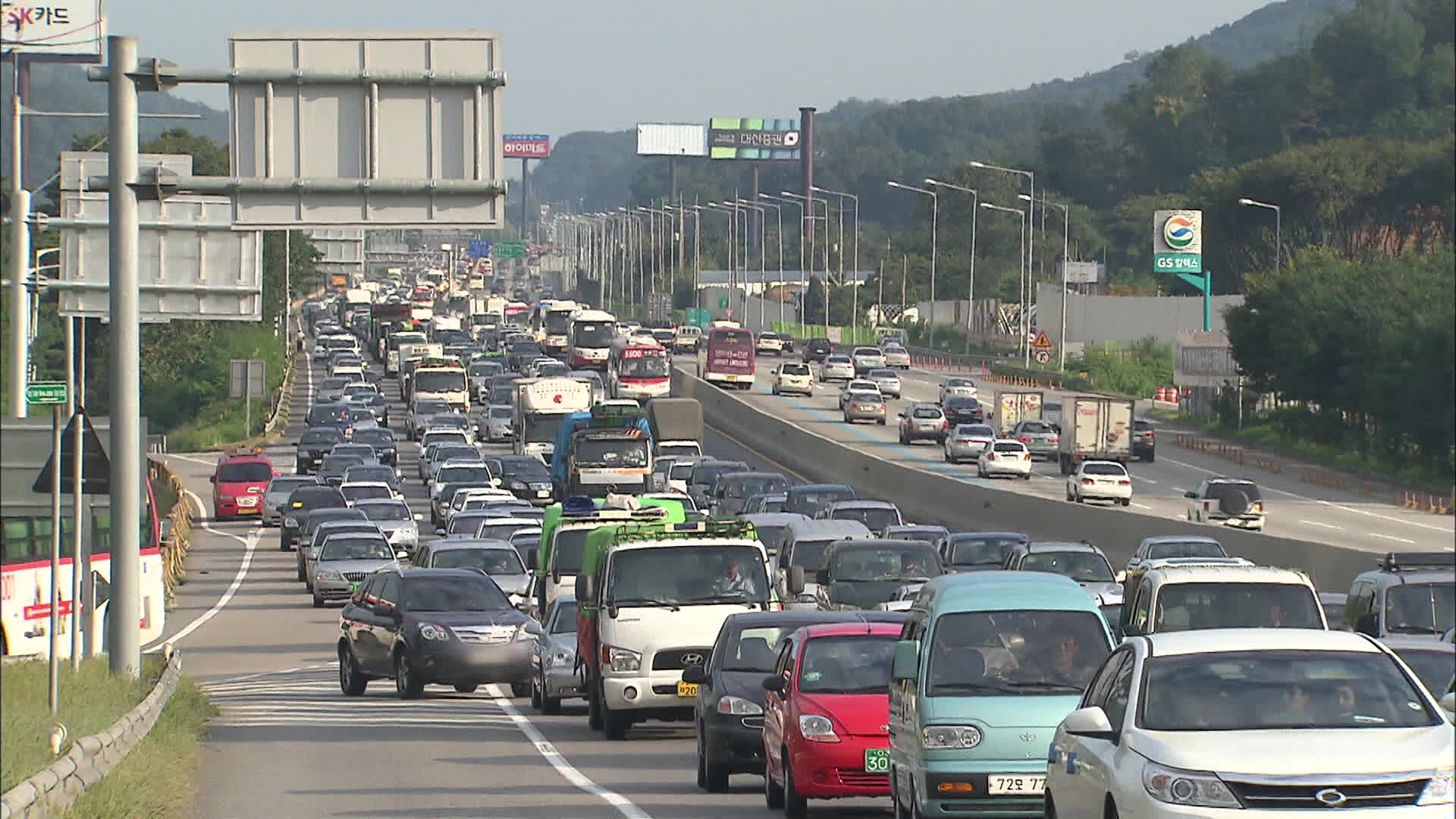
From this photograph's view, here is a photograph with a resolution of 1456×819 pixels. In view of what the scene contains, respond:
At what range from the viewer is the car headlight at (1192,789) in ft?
34.2

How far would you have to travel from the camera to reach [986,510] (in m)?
57.1

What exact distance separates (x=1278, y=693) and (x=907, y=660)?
399 centimetres

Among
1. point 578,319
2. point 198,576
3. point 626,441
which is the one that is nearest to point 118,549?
point 198,576

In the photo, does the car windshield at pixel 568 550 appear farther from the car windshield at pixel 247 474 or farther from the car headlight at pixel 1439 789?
the car windshield at pixel 247 474

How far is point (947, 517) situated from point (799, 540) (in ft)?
76.3

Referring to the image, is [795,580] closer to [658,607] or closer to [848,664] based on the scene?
[658,607]

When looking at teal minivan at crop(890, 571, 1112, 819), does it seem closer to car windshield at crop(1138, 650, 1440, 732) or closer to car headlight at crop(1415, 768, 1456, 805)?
car windshield at crop(1138, 650, 1440, 732)

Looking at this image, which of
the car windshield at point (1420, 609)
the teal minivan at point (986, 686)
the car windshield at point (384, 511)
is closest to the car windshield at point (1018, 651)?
the teal minivan at point (986, 686)

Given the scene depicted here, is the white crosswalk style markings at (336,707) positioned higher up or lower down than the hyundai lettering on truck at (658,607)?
lower down

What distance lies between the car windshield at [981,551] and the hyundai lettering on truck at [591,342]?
224 ft

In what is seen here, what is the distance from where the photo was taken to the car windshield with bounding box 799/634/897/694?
17.1m

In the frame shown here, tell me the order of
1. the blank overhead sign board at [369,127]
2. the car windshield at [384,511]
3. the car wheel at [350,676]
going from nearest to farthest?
the blank overhead sign board at [369,127]
the car wheel at [350,676]
the car windshield at [384,511]

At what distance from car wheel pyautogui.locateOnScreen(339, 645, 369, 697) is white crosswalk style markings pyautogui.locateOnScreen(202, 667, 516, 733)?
0.40ft

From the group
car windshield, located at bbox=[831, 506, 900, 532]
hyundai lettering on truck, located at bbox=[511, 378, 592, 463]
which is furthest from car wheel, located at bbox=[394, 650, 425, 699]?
hyundai lettering on truck, located at bbox=[511, 378, 592, 463]
